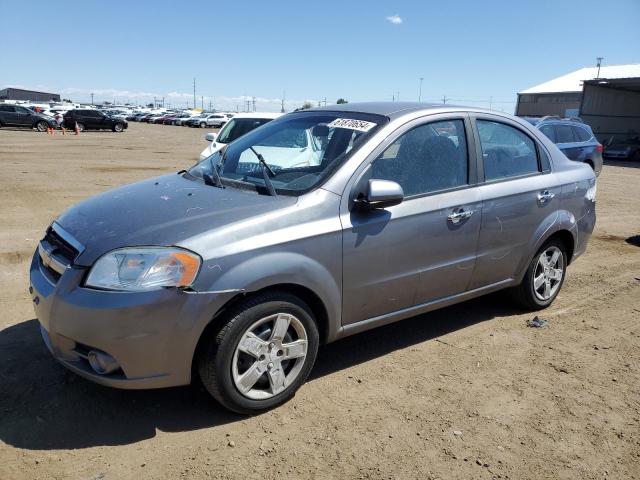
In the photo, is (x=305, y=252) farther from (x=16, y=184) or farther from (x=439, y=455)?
(x=16, y=184)

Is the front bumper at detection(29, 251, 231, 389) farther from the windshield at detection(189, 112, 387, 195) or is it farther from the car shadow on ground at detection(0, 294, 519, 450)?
the windshield at detection(189, 112, 387, 195)

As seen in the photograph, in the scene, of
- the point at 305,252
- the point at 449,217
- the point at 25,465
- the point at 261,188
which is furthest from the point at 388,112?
the point at 25,465

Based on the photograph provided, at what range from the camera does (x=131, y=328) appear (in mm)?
2613

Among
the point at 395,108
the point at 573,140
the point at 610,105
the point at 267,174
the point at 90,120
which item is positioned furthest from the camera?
the point at 90,120

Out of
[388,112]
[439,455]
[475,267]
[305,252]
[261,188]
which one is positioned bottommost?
[439,455]

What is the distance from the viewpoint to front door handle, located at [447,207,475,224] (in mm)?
3713

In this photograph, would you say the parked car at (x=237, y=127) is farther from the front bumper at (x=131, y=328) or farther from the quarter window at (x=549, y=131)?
the front bumper at (x=131, y=328)

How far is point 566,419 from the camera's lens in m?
3.13

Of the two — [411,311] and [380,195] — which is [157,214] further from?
[411,311]

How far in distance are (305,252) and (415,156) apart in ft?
3.89

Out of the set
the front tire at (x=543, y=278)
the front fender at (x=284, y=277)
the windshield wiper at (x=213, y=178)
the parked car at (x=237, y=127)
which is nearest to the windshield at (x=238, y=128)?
the parked car at (x=237, y=127)

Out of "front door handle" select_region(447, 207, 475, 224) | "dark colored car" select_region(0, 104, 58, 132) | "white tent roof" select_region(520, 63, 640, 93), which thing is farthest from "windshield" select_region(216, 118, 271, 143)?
"white tent roof" select_region(520, 63, 640, 93)

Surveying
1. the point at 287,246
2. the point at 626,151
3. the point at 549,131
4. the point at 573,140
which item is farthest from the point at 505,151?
the point at 626,151

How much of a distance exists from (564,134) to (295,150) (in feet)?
35.5
